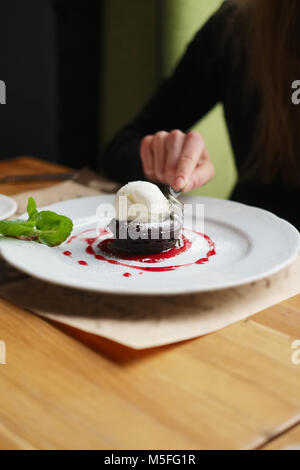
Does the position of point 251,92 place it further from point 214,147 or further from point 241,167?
point 214,147

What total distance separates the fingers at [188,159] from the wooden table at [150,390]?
48 cm

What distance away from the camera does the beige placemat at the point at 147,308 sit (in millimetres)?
649

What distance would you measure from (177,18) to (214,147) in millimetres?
625

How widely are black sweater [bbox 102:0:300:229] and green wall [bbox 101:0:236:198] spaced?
558 millimetres

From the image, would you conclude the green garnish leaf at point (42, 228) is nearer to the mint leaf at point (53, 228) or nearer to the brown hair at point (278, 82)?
the mint leaf at point (53, 228)

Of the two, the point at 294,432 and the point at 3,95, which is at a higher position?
the point at 3,95

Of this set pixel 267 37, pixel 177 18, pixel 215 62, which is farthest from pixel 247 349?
pixel 177 18

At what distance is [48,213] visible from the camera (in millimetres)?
910

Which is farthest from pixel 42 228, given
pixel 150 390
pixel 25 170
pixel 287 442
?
pixel 25 170

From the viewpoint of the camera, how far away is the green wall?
7.64ft

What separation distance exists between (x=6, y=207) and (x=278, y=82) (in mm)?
917

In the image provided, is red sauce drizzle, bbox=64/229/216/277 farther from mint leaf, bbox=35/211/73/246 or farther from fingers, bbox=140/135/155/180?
fingers, bbox=140/135/155/180

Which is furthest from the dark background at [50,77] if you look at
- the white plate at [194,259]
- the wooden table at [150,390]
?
the wooden table at [150,390]

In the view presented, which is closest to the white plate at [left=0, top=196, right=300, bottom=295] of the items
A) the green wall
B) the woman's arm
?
the woman's arm
